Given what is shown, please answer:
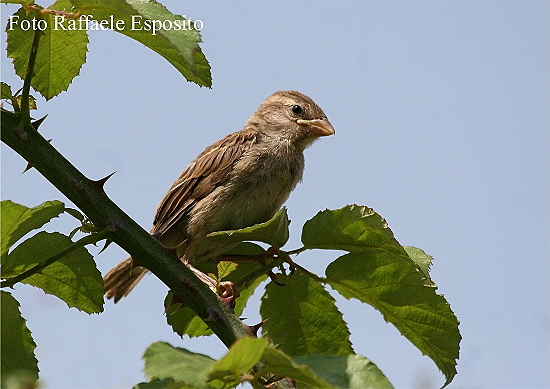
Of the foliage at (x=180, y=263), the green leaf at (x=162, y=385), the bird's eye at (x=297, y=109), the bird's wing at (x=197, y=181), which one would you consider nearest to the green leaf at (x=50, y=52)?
the foliage at (x=180, y=263)

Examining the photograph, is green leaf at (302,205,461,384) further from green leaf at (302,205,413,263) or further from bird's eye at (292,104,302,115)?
bird's eye at (292,104,302,115)

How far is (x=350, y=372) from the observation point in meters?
1.48

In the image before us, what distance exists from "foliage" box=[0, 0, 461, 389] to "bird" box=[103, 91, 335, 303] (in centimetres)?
143

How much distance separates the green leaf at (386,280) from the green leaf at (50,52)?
978 mm

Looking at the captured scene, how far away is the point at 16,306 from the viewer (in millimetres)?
2096

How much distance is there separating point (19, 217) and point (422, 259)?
1.25m

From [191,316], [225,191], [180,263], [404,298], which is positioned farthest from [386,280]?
[225,191]

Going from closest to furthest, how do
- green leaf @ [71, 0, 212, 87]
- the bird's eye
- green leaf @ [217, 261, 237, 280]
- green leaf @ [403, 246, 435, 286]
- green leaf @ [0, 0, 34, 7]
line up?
green leaf @ [71, 0, 212, 87] → green leaf @ [0, 0, 34, 7] → green leaf @ [403, 246, 435, 286] → green leaf @ [217, 261, 237, 280] → the bird's eye

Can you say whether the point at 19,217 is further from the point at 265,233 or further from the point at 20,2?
the point at 265,233

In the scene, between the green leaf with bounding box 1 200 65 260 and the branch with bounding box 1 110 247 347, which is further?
the green leaf with bounding box 1 200 65 260

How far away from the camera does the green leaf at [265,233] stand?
226 cm

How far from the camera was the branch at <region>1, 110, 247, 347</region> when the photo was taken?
1943 mm

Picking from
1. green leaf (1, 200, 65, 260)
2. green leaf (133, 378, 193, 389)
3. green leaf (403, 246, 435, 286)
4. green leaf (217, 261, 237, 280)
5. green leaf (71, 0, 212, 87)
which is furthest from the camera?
green leaf (217, 261, 237, 280)

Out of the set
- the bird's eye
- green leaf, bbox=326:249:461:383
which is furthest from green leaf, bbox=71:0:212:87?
the bird's eye
